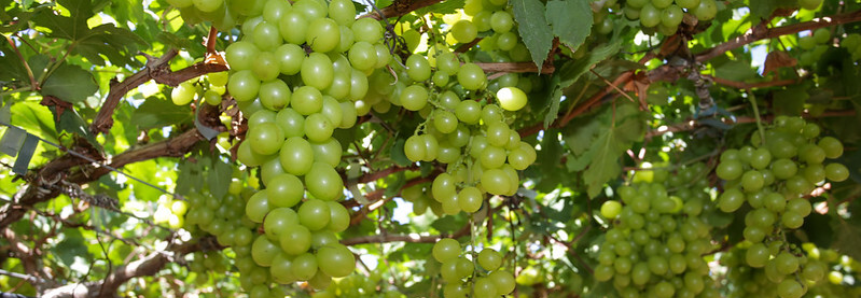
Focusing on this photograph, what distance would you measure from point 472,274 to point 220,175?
933 millimetres

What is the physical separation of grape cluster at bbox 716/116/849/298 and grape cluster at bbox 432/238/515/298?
2.72 feet

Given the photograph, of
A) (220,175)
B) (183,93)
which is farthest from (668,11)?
(220,175)

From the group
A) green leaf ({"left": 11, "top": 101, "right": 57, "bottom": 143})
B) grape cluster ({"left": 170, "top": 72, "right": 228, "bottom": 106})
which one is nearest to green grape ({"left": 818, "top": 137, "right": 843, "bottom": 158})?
grape cluster ({"left": 170, "top": 72, "right": 228, "bottom": 106})

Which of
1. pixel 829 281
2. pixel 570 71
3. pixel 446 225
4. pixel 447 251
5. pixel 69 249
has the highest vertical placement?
pixel 570 71

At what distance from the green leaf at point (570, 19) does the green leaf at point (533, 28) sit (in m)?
0.02

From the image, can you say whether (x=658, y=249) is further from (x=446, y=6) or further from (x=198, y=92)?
(x=198, y=92)

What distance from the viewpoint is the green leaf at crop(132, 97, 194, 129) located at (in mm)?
1453

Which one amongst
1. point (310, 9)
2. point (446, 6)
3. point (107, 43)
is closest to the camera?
point (310, 9)

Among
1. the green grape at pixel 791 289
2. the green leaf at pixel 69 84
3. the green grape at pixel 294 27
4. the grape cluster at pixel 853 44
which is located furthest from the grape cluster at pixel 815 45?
the green leaf at pixel 69 84

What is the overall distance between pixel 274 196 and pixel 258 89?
6.8 inches

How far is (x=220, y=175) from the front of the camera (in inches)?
62.9

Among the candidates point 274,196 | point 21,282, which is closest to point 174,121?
point 274,196

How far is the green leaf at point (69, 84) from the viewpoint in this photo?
47.3 inches

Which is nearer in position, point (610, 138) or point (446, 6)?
point (446, 6)
